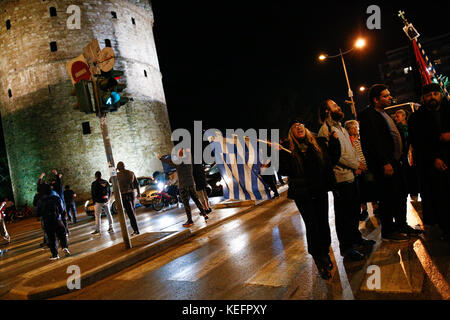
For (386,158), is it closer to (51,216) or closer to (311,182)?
(311,182)

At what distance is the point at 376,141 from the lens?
152 inches

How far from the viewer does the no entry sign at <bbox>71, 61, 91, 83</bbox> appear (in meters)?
6.04

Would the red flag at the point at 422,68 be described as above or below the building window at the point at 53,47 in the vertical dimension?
below

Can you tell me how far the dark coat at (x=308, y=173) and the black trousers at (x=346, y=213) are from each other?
43 cm

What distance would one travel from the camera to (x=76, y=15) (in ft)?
88.0

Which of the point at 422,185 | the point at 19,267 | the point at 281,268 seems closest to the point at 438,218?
the point at 422,185

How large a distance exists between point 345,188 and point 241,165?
5.30 metres

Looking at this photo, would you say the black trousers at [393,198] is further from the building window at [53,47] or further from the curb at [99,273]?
the building window at [53,47]

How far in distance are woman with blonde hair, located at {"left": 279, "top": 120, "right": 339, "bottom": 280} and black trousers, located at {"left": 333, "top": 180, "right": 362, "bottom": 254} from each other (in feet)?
1.47

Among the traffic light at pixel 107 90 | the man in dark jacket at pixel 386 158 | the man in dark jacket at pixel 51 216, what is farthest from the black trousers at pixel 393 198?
Result: the man in dark jacket at pixel 51 216

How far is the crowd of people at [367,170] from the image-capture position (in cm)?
334

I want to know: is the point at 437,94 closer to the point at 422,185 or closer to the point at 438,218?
the point at 422,185

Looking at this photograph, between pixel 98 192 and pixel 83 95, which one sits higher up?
pixel 83 95

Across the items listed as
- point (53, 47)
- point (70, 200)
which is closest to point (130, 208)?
point (70, 200)
